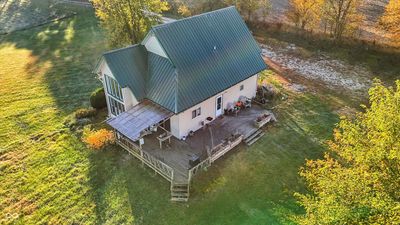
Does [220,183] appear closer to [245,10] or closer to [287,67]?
[287,67]

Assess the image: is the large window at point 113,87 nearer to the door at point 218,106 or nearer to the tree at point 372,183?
the door at point 218,106

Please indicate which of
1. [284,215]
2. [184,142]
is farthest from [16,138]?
Answer: [284,215]

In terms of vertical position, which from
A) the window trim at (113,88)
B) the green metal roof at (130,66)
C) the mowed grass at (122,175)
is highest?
the green metal roof at (130,66)

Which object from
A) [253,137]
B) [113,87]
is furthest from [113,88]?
[253,137]

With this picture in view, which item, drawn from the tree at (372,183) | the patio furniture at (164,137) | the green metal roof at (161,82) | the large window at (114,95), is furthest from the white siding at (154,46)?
the tree at (372,183)

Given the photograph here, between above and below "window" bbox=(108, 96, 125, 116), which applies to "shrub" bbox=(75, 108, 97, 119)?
below

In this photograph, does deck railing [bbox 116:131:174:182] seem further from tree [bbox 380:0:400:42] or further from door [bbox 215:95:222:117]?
tree [bbox 380:0:400:42]

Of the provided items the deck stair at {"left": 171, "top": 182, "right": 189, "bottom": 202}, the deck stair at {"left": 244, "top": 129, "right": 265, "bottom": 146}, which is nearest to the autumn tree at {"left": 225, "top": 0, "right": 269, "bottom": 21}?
the deck stair at {"left": 244, "top": 129, "right": 265, "bottom": 146}
